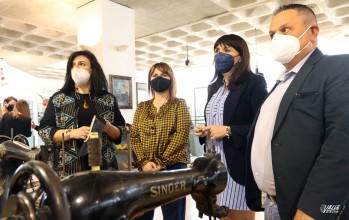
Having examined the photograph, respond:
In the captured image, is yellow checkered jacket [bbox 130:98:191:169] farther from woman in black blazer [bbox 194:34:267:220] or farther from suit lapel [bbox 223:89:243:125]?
suit lapel [bbox 223:89:243:125]

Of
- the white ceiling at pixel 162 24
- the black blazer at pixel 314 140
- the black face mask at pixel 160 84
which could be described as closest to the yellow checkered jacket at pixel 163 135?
the black face mask at pixel 160 84

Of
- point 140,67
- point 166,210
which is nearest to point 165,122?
point 166,210

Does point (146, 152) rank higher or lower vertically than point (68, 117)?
lower

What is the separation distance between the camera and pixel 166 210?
6.56ft

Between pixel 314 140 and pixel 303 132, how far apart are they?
0.15 ft

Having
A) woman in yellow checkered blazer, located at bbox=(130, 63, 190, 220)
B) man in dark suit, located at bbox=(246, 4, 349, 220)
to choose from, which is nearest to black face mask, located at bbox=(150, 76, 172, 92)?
woman in yellow checkered blazer, located at bbox=(130, 63, 190, 220)

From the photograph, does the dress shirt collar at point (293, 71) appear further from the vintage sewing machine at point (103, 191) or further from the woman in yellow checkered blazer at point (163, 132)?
the woman in yellow checkered blazer at point (163, 132)

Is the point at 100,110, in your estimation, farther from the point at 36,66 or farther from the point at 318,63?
the point at 36,66

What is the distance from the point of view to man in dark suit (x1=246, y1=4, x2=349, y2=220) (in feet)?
3.12

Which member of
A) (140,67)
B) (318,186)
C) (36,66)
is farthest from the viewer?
(140,67)

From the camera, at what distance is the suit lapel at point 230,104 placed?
1.69 metres

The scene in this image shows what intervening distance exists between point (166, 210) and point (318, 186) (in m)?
1.25

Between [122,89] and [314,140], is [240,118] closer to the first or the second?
[314,140]

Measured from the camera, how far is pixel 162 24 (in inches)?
235
